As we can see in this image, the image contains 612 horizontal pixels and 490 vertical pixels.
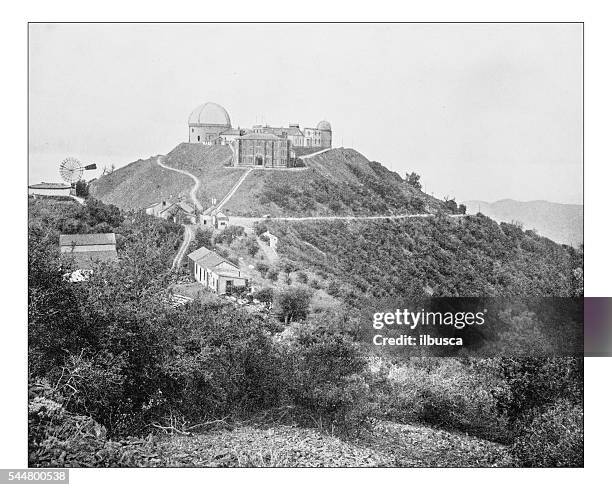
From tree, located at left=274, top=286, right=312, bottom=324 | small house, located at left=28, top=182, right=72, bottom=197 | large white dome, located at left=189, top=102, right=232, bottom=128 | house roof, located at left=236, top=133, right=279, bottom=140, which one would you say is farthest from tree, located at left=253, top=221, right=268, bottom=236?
small house, located at left=28, top=182, right=72, bottom=197

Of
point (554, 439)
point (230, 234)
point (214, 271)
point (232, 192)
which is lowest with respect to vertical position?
point (554, 439)

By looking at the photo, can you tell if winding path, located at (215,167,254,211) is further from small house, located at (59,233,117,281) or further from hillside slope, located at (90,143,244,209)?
small house, located at (59,233,117,281)

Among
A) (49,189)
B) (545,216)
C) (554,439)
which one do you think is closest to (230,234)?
(49,189)

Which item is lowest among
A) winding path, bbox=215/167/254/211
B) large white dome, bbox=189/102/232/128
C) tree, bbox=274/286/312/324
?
tree, bbox=274/286/312/324

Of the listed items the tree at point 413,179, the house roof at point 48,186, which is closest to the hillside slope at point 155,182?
the house roof at point 48,186

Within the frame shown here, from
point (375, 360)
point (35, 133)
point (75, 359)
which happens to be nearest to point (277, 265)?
point (375, 360)

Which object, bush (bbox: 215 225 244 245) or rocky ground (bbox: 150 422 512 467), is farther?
bush (bbox: 215 225 244 245)

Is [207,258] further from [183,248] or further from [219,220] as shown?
[219,220]
